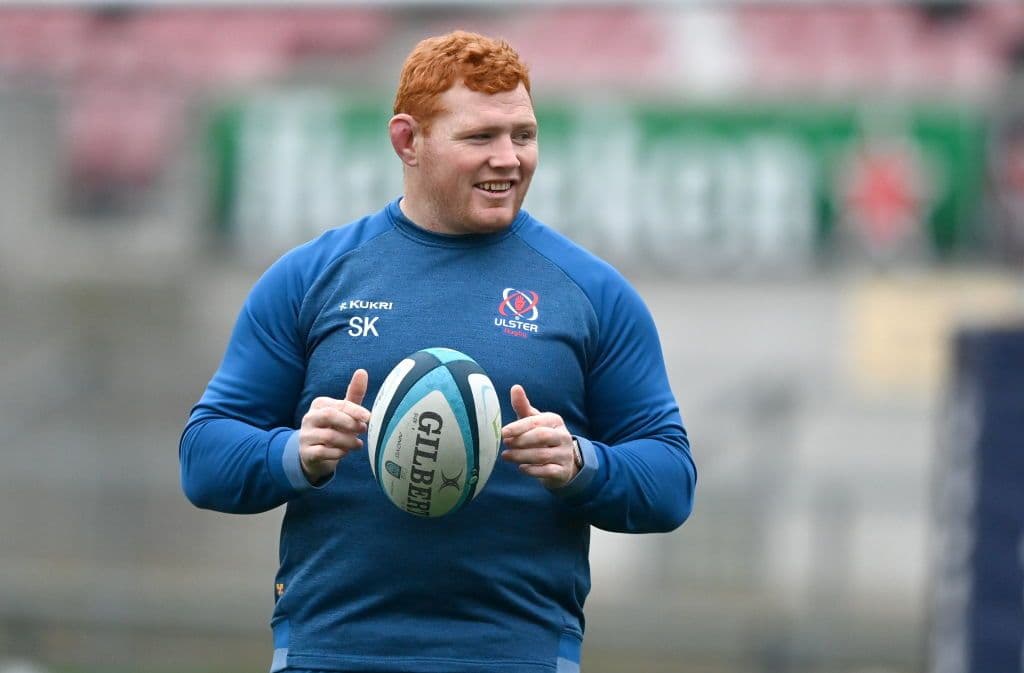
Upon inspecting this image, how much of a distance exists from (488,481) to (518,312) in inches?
12.4

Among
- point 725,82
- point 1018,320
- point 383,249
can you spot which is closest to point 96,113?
point 725,82

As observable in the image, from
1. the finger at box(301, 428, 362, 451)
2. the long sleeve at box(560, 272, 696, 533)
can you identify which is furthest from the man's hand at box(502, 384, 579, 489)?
the finger at box(301, 428, 362, 451)

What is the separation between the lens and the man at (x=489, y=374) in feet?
9.57

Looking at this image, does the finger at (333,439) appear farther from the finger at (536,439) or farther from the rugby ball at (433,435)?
the finger at (536,439)

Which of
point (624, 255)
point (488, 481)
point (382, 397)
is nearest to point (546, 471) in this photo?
point (488, 481)

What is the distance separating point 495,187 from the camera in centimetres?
302

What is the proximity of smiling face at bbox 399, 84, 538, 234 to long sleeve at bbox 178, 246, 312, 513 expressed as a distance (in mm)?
309

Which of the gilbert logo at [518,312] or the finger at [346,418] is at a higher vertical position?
the gilbert logo at [518,312]

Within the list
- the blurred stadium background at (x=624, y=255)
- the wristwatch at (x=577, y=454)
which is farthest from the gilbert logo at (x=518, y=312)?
the blurred stadium background at (x=624, y=255)

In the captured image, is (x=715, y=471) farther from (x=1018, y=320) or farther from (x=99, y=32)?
(x=99, y=32)

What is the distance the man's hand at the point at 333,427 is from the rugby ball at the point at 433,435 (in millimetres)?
36

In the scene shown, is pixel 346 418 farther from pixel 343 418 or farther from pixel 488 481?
pixel 488 481

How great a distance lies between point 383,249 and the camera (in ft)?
10.2

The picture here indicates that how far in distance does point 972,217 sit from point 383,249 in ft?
41.0
